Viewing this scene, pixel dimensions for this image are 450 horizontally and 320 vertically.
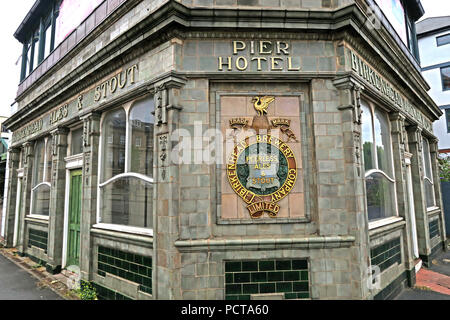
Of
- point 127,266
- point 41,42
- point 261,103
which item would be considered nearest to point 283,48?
point 261,103

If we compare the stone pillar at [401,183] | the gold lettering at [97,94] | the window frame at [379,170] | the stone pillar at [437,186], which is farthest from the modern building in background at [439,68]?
the gold lettering at [97,94]

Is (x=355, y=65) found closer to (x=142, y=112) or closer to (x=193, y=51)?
(x=193, y=51)

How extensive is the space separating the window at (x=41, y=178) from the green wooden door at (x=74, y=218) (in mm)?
1892

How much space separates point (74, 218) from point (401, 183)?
30.9 feet

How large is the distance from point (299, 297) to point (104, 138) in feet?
19.0

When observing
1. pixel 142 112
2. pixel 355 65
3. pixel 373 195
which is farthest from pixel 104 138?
pixel 373 195

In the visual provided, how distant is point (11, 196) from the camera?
1183cm

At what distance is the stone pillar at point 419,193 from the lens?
8562 millimetres

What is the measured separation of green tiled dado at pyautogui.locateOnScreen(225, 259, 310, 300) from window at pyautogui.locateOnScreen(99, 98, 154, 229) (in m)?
1.97

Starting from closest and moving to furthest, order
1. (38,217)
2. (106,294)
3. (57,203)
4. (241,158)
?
(241,158) < (106,294) < (57,203) < (38,217)

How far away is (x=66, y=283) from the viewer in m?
6.84

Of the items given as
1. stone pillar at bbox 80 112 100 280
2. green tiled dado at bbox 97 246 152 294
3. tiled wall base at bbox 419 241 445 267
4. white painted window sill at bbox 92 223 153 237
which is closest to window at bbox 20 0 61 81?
stone pillar at bbox 80 112 100 280

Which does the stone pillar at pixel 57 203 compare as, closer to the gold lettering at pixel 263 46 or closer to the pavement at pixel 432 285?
the gold lettering at pixel 263 46

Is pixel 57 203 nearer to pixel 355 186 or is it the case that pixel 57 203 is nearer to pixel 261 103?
pixel 261 103
